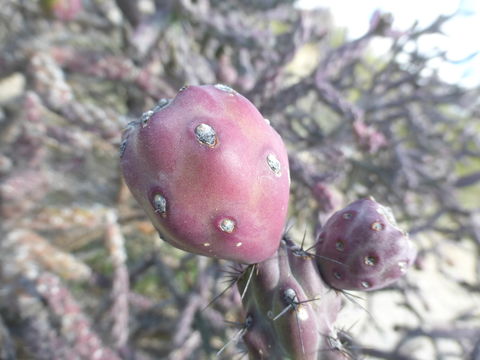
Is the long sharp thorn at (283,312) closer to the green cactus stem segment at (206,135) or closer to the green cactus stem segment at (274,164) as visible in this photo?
the green cactus stem segment at (274,164)

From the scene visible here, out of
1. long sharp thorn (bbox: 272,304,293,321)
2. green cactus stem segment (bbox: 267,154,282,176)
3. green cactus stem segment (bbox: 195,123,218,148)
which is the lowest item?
long sharp thorn (bbox: 272,304,293,321)

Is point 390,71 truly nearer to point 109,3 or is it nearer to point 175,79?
point 175,79

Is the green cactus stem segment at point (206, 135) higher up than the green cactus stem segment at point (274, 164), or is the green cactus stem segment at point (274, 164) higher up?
the green cactus stem segment at point (206, 135)

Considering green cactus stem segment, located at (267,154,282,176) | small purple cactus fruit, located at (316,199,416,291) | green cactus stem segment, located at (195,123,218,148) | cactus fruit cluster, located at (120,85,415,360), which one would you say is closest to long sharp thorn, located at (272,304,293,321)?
cactus fruit cluster, located at (120,85,415,360)

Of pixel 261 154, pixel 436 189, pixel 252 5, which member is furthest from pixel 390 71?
pixel 261 154

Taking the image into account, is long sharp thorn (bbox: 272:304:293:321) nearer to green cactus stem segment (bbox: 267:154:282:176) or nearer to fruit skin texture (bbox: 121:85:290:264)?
fruit skin texture (bbox: 121:85:290:264)

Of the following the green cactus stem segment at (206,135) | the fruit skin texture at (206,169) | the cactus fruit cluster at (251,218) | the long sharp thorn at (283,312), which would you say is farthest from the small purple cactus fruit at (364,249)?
the green cactus stem segment at (206,135)

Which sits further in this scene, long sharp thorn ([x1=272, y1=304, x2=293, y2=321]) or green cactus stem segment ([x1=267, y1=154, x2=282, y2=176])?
long sharp thorn ([x1=272, y1=304, x2=293, y2=321])
